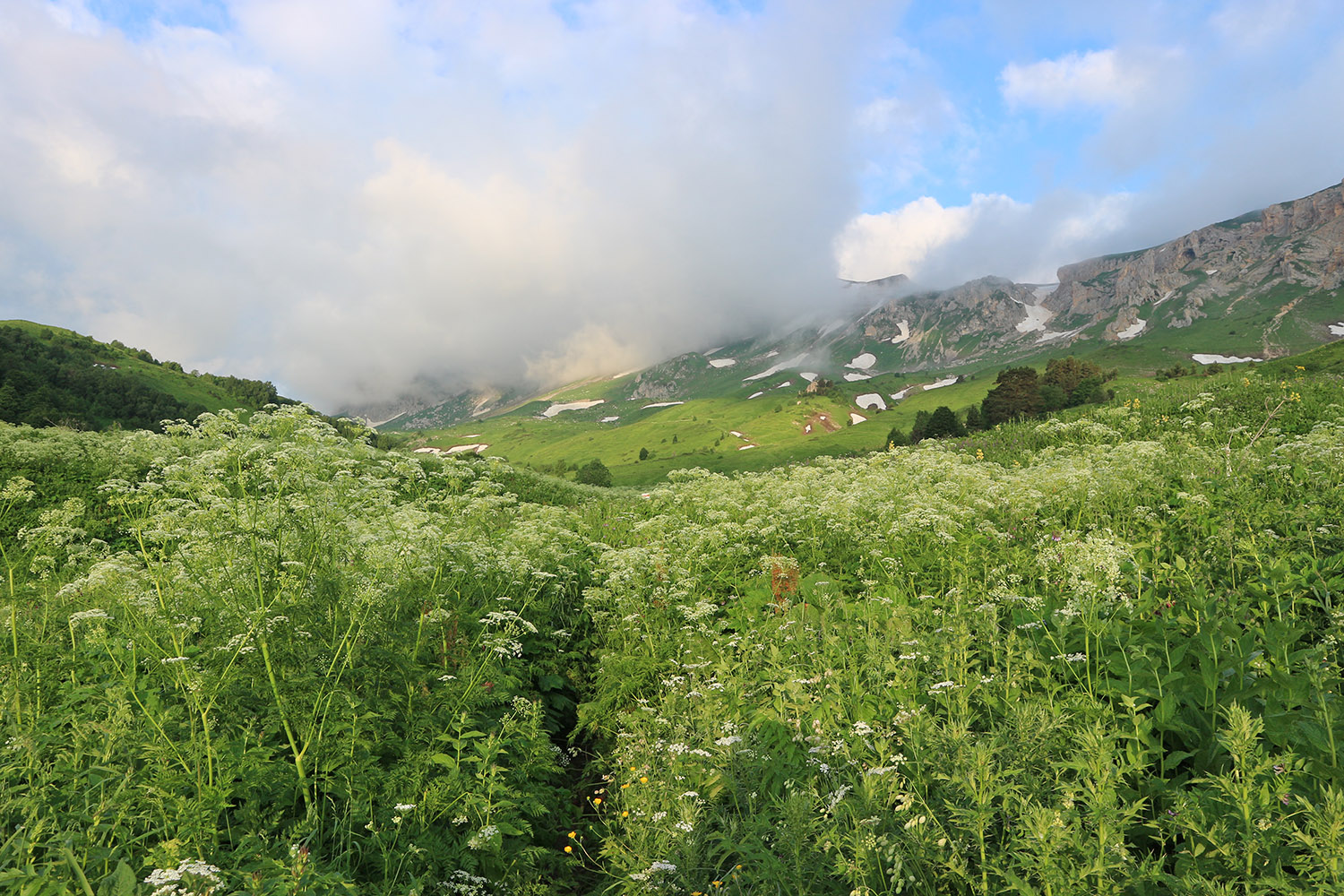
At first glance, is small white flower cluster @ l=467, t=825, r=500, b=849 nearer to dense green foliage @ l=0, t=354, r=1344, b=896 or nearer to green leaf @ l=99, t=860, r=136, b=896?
dense green foliage @ l=0, t=354, r=1344, b=896

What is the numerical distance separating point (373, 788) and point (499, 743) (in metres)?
1.20

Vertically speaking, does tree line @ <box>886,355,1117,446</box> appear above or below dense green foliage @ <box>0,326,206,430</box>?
below

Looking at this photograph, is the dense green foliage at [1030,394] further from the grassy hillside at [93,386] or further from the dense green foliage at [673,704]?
the grassy hillside at [93,386]

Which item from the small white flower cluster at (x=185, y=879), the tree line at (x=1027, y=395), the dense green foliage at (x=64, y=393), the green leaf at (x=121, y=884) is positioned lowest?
the tree line at (x=1027, y=395)

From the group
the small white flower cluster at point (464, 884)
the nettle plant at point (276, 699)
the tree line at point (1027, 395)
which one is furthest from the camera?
the tree line at point (1027, 395)

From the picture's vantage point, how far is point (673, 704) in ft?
21.9

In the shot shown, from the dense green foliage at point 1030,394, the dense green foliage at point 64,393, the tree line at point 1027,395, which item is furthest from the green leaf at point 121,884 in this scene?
the dense green foliage at point 64,393

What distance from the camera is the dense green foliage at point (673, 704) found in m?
3.51

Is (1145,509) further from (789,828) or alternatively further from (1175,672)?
(789,828)

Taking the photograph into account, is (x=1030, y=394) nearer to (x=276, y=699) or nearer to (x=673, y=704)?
(x=673, y=704)

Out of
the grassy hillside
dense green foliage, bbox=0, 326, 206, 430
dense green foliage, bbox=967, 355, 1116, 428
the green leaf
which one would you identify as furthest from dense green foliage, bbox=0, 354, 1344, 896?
dense green foliage, bbox=0, 326, 206, 430

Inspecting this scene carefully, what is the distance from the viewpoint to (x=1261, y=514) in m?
7.96

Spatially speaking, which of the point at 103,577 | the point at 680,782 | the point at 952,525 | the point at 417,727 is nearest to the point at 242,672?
the point at 417,727

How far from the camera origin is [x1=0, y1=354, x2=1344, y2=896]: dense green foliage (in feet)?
11.5
